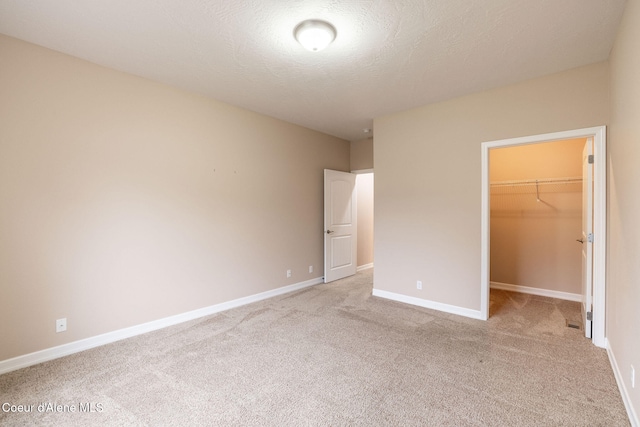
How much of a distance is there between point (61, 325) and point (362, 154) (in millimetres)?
4901

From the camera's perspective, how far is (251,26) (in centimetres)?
225

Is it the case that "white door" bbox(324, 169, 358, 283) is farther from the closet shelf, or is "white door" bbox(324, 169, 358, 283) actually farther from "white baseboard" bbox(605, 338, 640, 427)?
"white baseboard" bbox(605, 338, 640, 427)

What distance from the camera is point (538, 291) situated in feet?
14.4

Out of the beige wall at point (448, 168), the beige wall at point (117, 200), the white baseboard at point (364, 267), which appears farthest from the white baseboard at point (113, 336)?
the white baseboard at point (364, 267)

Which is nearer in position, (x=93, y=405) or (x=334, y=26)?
(x=93, y=405)

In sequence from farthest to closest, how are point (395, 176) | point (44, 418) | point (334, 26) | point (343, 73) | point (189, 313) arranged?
1. point (395, 176)
2. point (189, 313)
3. point (343, 73)
4. point (334, 26)
5. point (44, 418)

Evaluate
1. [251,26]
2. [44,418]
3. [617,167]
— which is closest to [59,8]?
[251,26]

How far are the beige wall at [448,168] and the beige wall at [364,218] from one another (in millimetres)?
1953

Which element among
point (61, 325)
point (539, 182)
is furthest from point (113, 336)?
point (539, 182)

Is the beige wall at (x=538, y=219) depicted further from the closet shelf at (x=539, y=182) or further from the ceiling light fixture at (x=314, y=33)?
the ceiling light fixture at (x=314, y=33)

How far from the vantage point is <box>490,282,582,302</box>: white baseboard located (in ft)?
13.5

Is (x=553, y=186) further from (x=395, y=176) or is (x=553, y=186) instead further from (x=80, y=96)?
(x=80, y=96)

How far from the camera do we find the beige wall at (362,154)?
5668mm

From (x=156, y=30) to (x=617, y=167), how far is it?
374cm
